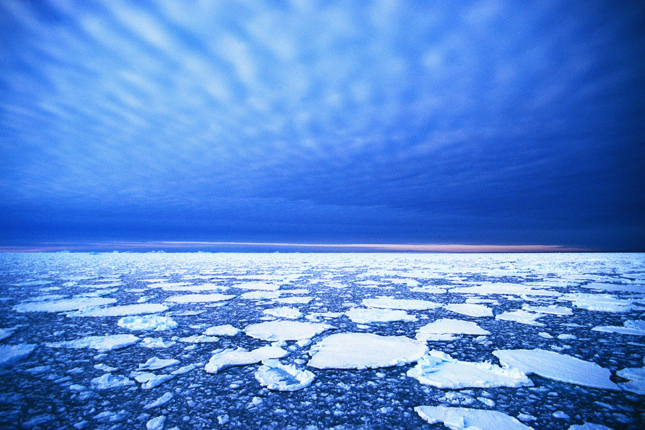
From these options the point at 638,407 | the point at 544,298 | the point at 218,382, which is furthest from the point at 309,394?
the point at 544,298

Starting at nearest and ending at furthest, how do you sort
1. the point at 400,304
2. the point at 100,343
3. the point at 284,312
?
the point at 100,343 → the point at 284,312 → the point at 400,304

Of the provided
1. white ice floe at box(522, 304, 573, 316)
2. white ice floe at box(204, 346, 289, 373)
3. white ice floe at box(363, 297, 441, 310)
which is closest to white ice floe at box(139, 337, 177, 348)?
white ice floe at box(204, 346, 289, 373)

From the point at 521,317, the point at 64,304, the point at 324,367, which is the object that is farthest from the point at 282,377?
the point at 64,304

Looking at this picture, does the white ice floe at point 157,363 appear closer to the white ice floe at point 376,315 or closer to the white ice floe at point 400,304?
the white ice floe at point 376,315

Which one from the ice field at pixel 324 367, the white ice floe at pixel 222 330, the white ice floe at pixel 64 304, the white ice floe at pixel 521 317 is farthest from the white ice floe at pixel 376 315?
the white ice floe at pixel 64 304

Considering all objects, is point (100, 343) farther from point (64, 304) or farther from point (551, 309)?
point (551, 309)

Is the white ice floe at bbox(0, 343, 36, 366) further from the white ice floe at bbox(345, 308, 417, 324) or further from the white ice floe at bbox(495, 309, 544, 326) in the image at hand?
the white ice floe at bbox(495, 309, 544, 326)
